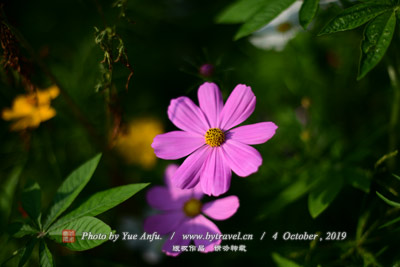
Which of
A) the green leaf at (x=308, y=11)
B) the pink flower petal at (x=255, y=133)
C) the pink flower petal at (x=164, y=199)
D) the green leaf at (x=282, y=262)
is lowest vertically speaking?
the green leaf at (x=282, y=262)

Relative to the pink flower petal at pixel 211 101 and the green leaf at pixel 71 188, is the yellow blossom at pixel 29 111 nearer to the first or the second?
the green leaf at pixel 71 188

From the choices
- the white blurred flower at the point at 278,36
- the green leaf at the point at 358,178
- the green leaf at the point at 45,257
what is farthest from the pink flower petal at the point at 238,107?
the white blurred flower at the point at 278,36

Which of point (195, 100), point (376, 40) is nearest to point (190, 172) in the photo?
point (376, 40)

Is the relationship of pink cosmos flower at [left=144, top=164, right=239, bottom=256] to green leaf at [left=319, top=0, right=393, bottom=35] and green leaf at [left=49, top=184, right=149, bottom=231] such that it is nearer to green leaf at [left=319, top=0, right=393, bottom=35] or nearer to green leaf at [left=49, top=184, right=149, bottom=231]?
green leaf at [left=49, top=184, right=149, bottom=231]

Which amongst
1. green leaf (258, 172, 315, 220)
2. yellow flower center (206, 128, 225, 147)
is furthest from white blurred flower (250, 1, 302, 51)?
yellow flower center (206, 128, 225, 147)

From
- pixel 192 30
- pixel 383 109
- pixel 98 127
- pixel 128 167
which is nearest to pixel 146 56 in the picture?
pixel 192 30

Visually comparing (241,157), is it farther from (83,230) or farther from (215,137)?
(83,230)

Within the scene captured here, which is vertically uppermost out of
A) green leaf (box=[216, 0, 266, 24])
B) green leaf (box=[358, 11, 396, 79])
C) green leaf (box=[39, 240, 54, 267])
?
green leaf (box=[216, 0, 266, 24])
